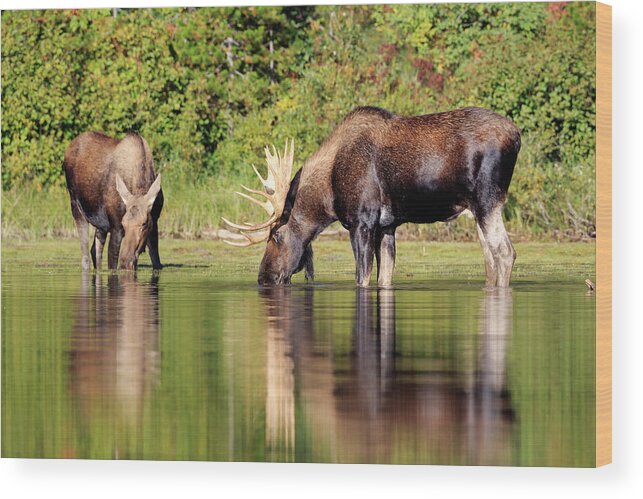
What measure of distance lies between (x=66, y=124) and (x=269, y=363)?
38.7ft

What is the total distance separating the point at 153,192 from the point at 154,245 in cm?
73

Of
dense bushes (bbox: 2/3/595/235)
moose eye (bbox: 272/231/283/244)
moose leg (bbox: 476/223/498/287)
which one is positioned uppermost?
dense bushes (bbox: 2/3/595/235)

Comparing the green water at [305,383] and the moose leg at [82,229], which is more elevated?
the moose leg at [82,229]

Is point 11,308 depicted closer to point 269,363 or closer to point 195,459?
point 269,363

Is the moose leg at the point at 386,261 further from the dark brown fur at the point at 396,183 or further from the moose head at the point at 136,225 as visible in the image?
the moose head at the point at 136,225

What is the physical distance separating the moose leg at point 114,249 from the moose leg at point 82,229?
112 centimetres

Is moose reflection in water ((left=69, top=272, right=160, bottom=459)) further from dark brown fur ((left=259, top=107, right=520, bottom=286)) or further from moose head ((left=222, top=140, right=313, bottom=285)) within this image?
dark brown fur ((left=259, top=107, right=520, bottom=286))

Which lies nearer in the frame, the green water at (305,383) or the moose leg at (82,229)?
the green water at (305,383)

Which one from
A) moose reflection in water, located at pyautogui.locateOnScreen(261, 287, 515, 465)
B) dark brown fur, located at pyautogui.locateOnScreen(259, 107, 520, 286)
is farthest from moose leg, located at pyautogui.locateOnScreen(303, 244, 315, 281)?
moose reflection in water, located at pyautogui.locateOnScreen(261, 287, 515, 465)

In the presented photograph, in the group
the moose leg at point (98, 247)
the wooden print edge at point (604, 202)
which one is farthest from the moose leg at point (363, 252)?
the wooden print edge at point (604, 202)

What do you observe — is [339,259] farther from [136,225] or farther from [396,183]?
[396,183]

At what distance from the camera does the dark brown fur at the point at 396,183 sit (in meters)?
18.1

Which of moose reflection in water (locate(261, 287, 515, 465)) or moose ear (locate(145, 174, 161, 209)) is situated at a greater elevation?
moose ear (locate(145, 174, 161, 209))

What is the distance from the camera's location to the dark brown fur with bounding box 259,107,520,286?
59.4 ft
